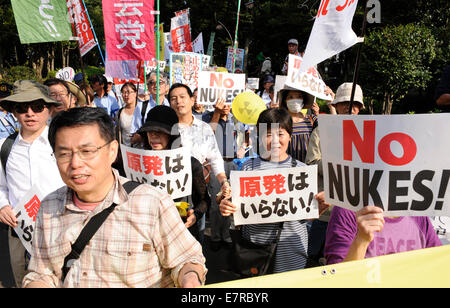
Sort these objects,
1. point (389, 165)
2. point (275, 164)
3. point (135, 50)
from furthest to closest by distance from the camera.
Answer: point (135, 50)
point (275, 164)
point (389, 165)

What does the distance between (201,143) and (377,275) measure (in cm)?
234

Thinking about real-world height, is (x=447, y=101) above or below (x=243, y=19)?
below

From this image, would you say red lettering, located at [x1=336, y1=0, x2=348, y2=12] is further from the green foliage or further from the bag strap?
the green foliage

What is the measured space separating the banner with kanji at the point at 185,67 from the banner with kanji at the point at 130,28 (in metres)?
1.97

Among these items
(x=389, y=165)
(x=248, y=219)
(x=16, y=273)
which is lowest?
(x=16, y=273)

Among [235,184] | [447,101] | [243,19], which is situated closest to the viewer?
[235,184]

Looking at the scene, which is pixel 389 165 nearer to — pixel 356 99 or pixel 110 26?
pixel 356 99

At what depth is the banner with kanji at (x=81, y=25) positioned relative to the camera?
620cm

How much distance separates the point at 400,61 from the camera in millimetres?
11195

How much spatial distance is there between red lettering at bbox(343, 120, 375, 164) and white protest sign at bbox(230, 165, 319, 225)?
2.51 feet

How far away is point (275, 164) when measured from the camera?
2848 mm

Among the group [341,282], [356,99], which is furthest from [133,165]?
[356,99]
